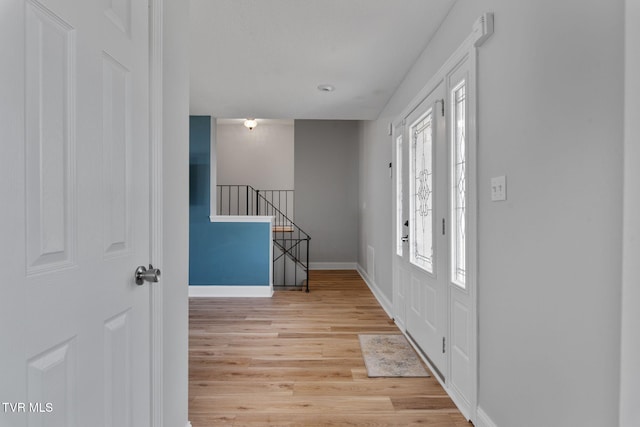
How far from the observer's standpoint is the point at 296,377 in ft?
7.91

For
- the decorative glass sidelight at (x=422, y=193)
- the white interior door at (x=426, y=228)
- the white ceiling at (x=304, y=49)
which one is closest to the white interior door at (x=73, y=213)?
the white ceiling at (x=304, y=49)

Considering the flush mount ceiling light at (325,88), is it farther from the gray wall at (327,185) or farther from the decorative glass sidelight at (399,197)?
the gray wall at (327,185)

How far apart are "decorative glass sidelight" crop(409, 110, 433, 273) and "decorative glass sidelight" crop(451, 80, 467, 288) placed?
0.41 m

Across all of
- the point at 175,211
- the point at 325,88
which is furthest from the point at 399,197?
the point at 175,211

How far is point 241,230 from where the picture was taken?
4.89 metres

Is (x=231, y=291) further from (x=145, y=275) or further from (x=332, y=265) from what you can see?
(x=145, y=275)

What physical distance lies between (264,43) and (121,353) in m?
2.39

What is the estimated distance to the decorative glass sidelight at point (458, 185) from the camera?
6.74ft

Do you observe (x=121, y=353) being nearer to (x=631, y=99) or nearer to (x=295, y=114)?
(x=631, y=99)

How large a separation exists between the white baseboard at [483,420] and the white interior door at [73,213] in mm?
1543

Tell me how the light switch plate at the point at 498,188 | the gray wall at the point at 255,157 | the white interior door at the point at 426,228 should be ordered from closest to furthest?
the light switch plate at the point at 498,188, the white interior door at the point at 426,228, the gray wall at the point at 255,157

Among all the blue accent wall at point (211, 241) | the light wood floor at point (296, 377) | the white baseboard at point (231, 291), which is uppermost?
the blue accent wall at point (211, 241)

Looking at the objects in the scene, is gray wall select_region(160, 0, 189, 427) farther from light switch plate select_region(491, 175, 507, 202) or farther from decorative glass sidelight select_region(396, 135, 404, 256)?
decorative glass sidelight select_region(396, 135, 404, 256)

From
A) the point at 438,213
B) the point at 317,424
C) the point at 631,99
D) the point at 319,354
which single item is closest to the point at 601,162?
the point at 631,99
